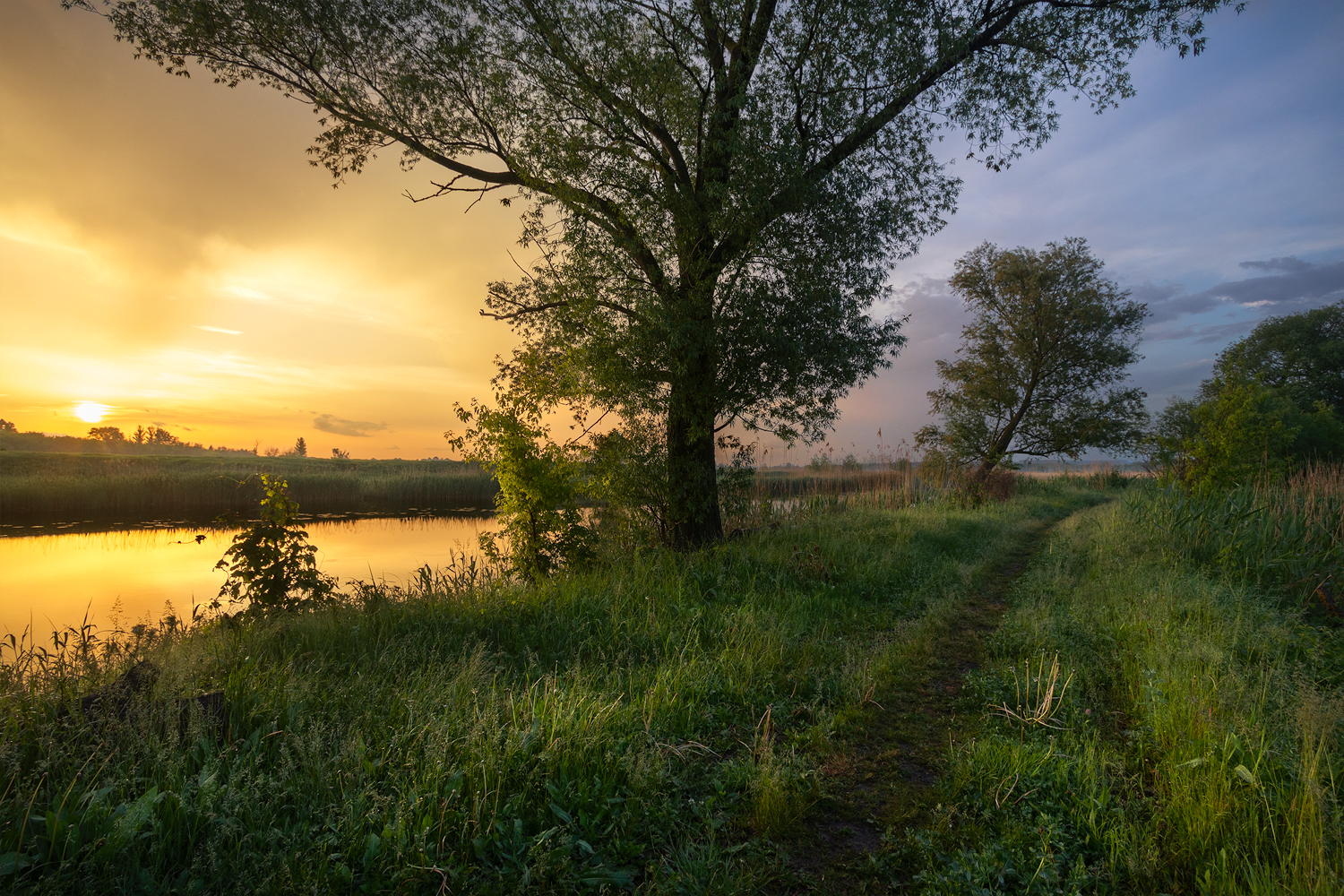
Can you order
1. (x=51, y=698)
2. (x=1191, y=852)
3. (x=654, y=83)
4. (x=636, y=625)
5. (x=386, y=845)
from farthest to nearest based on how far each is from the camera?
(x=654, y=83) < (x=636, y=625) < (x=51, y=698) < (x=1191, y=852) < (x=386, y=845)

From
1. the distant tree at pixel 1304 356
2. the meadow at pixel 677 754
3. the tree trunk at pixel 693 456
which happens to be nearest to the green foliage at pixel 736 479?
the tree trunk at pixel 693 456

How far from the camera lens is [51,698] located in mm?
3684

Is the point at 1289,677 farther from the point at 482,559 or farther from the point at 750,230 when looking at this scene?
the point at 482,559

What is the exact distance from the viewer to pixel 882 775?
3994mm

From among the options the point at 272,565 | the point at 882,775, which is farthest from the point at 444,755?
the point at 272,565

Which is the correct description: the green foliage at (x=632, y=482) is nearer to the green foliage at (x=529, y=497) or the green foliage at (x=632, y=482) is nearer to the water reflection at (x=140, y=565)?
the green foliage at (x=529, y=497)

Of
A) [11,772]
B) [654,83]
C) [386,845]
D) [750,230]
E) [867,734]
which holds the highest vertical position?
[654,83]

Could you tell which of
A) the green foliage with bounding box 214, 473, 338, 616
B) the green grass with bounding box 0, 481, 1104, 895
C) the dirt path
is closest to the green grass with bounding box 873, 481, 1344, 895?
the dirt path

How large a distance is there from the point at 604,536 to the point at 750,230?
594 cm

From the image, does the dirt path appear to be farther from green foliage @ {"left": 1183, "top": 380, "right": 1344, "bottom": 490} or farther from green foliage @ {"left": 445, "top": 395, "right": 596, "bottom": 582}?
green foliage @ {"left": 1183, "top": 380, "right": 1344, "bottom": 490}

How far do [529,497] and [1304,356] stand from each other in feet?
179

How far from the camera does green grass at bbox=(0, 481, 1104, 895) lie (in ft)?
8.53

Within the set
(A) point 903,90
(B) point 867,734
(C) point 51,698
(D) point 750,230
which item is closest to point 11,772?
(C) point 51,698

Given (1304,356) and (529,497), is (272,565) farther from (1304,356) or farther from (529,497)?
(1304,356)
